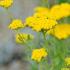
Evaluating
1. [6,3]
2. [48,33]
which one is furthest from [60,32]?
[6,3]

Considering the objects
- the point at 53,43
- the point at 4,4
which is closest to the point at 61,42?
the point at 53,43

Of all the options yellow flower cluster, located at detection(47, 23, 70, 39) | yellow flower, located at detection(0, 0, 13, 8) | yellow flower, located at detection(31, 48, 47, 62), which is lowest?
yellow flower, located at detection(31, 48, 47, 62)

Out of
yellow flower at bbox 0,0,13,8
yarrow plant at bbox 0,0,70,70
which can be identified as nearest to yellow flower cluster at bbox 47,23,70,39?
yarrow plant at bbox 0,0,70,70

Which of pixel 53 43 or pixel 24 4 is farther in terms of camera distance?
pixel 24 4

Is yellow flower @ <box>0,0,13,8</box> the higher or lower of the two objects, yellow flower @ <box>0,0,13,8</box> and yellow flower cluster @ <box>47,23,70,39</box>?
the higher

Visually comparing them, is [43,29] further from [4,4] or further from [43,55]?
[4,4]

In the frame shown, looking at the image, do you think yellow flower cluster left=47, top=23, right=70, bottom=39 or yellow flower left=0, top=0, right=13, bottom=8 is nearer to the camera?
yellow flower cluster left=47, top=23, right=70, bottom=39

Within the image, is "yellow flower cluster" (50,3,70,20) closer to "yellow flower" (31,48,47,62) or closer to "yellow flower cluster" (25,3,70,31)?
"yellow flower cluster" (25,3,70,31)

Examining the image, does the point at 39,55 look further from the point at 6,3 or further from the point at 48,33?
the point at 6,3
